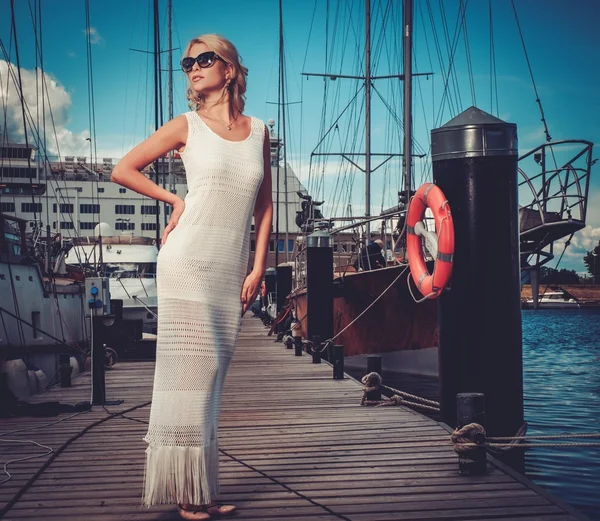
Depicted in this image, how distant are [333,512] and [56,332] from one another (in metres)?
12.0

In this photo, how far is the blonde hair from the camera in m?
3.15

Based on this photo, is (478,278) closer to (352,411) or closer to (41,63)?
(352,411)

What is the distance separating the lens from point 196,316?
9.93 feet

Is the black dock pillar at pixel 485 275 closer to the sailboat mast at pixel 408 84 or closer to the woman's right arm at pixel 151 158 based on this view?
the woman's right arm at pixel 151 158

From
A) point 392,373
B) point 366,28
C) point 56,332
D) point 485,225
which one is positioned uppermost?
point 366,28

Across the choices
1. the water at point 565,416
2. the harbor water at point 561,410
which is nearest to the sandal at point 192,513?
the harbor water at point 561,410

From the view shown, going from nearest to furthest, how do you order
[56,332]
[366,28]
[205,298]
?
[205,298], [56,332], [366,28]

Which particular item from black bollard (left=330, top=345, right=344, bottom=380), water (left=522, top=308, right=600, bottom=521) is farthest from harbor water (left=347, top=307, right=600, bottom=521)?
black bollard (left=330, top=345, right=344, bottom=380)

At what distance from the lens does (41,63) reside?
12.2 metres

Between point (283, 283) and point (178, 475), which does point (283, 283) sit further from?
point (178, 475)

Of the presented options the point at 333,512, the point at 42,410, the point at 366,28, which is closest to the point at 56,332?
the point at 42,410

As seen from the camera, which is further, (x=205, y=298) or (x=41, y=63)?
(x=41, y=63)

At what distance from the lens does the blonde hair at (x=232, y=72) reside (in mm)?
3148

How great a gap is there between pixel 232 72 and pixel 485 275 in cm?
265
